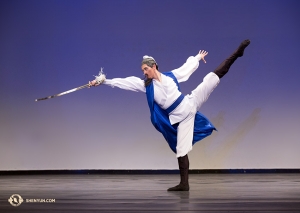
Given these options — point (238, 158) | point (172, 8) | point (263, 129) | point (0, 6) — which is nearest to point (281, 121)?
point (263, 129)

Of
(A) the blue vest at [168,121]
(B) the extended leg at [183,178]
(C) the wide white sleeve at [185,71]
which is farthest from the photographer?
(C) the wide white sleeve at [185,71]

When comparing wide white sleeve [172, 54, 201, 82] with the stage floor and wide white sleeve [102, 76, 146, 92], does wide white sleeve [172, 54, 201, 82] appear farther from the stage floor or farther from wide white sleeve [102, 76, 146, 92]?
the stage floor

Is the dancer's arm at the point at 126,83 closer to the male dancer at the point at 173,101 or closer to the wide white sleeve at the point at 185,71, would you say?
the male dancer at the point at 173,101

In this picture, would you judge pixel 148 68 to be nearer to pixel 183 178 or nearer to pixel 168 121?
pixel 168 121

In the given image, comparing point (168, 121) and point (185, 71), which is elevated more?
point (185, 71)

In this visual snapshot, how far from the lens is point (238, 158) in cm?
614

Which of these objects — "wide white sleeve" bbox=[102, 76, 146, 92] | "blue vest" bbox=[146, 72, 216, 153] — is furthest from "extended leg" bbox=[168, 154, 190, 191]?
"wide white sleeve" bbox=[102, 76, 146, 92]

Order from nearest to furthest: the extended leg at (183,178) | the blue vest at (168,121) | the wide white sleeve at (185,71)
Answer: the extended leg at (183,178) → the blue vest at (168,121) → the wide white sleeve at (185,71)

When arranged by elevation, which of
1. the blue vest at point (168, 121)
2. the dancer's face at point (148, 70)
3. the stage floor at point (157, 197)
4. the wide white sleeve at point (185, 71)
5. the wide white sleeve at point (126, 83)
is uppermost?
the wide white sleeve at point (185, 71)

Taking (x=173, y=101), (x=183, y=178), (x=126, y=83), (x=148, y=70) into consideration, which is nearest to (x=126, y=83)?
(x=126, y=83)

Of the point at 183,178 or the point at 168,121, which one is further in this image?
the point at 168,121

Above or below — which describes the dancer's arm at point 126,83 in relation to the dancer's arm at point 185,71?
below

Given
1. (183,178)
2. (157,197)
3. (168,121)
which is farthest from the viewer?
(168,121)

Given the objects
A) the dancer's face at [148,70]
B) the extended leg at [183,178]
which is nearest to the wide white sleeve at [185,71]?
the dancer's face at [148,70]
